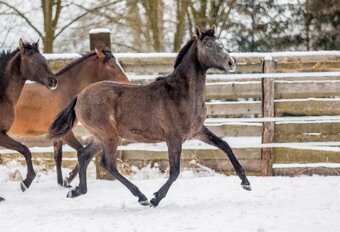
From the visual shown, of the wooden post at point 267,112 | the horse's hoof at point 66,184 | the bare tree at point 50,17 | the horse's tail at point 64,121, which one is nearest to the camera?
the horse's tail at point 64,121

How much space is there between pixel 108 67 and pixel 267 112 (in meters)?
2.26

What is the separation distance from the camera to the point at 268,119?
383 inches

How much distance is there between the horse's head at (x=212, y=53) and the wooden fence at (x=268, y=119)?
8.83 feet

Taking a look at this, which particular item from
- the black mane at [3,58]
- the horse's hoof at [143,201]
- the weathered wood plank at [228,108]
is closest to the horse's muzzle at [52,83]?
the black mane at [3,58]

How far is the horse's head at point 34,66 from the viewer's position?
8.06 metres

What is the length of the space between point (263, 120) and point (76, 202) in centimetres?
331

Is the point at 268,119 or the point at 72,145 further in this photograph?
the point at 268,119

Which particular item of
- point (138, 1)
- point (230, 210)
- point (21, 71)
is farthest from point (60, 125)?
point (138, 1)

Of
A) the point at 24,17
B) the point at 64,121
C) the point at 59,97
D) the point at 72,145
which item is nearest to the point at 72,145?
the point at 72,145

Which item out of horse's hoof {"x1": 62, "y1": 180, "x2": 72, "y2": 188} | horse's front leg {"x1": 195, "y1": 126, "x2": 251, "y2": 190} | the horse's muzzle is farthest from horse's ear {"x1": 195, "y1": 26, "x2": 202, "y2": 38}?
horse's hoof {"x1": 62, "y1": 180, "x2": 72, "y2": 188}

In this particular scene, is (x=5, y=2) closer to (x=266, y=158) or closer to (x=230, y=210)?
(x=266, y=158)

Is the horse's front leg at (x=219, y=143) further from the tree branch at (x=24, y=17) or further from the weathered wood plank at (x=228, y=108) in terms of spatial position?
the tree branch at (x=24, y=17)

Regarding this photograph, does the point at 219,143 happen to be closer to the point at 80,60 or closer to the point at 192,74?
the point at 192,74

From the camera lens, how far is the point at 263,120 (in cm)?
970
